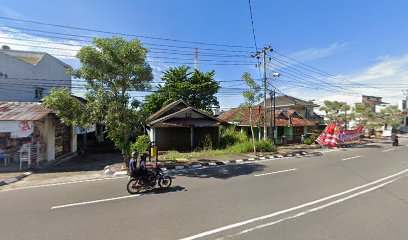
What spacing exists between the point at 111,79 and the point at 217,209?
931 centimetres

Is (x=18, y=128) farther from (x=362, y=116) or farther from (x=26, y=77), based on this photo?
(x=362, y=116)

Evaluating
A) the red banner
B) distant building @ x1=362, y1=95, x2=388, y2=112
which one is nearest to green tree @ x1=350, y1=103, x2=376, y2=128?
the red banner

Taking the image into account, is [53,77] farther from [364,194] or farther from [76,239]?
[364,194]

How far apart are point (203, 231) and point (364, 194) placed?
6.62 m

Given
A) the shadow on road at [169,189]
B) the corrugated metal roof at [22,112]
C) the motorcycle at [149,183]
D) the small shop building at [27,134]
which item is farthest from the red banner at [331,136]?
the corrugated metal roof at [22,112]

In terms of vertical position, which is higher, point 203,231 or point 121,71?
point 121,71

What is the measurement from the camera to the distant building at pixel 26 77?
25.1 metres

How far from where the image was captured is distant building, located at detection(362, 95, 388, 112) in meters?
53.1

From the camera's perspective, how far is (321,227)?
5578mm

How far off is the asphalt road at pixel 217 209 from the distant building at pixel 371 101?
5137 cm

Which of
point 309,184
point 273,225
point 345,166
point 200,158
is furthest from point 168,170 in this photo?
point 345,166

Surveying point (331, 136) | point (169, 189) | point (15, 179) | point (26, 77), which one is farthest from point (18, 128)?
point (331, 136)

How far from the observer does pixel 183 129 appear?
891 inches

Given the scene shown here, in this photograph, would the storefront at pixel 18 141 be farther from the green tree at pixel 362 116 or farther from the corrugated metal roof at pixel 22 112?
the green tree at pixel 362 116
